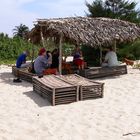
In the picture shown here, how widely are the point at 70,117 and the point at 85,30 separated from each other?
23.1 ft

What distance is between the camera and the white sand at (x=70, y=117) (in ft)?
25.5

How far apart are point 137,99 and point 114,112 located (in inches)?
73.1

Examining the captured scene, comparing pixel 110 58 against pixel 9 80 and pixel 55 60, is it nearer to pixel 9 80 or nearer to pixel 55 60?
pixel 55 60

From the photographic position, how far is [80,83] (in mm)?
11398

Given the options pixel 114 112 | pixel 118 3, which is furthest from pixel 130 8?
pixel 114 112

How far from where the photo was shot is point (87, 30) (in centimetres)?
1562

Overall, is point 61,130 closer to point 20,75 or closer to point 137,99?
point 137,99

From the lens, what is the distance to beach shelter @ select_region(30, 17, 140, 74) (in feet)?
48.9

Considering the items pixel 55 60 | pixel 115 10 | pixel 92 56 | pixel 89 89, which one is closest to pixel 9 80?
pixel 55 60

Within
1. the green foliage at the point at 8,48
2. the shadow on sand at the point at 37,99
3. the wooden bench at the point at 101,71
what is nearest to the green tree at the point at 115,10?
the green foliage at the point at 8,48

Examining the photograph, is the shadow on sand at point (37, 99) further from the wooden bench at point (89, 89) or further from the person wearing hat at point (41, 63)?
the person wearing hat at point (41, 63)

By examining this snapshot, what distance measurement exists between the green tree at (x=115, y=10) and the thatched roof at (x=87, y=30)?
23.5ft

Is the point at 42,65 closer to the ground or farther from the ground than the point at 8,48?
closer to the ground

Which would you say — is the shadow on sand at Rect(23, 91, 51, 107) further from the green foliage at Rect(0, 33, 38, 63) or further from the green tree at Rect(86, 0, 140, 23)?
the green foliage at Rect(0, 33, 38, 63)
